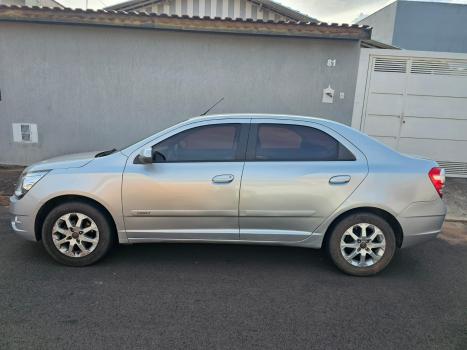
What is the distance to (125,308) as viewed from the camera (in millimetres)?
3084

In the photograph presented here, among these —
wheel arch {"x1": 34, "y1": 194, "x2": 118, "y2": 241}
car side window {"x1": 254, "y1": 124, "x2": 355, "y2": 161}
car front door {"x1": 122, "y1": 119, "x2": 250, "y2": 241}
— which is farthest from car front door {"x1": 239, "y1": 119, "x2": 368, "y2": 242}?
wheel arch {"x1": 34, "y1": 194, "x2": 118, "y2": 241}

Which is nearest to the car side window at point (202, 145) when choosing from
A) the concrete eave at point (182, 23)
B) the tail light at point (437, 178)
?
the tail light at point (437, 178)

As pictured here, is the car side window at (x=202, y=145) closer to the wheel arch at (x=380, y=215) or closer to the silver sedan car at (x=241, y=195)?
the silver sedan car at (x=241, y=195)

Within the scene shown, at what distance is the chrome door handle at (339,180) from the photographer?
12.0 ft

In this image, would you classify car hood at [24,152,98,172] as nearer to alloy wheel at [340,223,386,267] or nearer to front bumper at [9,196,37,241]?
front bumper at [9,196,37,241]

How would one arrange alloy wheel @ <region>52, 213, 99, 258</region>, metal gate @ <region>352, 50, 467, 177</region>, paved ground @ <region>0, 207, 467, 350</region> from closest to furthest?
paved ground @ <region>0, 207, 467, 350</region>, alloy wheel @ <region>52, 213, 99, 258</region>, metal gate @ <region>352, 50, 467, 177</region>

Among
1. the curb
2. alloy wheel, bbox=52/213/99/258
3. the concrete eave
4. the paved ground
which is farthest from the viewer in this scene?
the concrete eave

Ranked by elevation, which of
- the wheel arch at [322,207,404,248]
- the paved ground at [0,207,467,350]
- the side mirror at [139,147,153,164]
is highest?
the side mirror at [139,147,153,164]

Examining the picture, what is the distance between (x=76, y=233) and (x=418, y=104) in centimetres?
697

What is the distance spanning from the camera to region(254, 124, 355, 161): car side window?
3.77 metres

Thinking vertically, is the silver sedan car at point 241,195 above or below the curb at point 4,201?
above

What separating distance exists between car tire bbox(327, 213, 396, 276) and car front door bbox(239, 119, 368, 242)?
250 mm

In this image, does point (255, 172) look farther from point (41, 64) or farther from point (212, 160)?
point (41, 64)

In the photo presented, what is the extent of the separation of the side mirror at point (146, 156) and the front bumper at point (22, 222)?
4.13 feet
